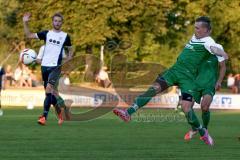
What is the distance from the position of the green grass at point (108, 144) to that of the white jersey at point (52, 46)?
160cm

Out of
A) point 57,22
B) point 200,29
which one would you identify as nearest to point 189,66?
point 200,29

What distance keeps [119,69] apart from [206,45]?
27059 mm

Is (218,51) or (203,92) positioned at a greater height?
(218,51)

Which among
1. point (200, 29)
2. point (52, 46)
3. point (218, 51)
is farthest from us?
point (52, 46)

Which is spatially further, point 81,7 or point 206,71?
point 81,7

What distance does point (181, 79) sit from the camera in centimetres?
1383

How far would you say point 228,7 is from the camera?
57281 millimetres

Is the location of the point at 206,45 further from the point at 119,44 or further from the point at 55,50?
the point at 119,44

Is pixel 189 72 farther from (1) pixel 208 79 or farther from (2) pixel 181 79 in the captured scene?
(1) pixel 208 79

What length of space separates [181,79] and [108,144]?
177cm

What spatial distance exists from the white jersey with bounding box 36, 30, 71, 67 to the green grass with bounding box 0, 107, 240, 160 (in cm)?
160

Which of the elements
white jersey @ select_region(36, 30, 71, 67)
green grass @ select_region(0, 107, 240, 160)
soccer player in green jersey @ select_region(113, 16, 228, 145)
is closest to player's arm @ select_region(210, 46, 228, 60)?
soccer player in green jersey @ select_region(113, 16, 228, 145)

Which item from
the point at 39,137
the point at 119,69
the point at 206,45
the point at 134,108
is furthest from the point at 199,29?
the point at 119,69

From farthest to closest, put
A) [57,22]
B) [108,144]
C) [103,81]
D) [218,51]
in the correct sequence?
[103,81] < [57,22] < [218,51] < [108,144]
